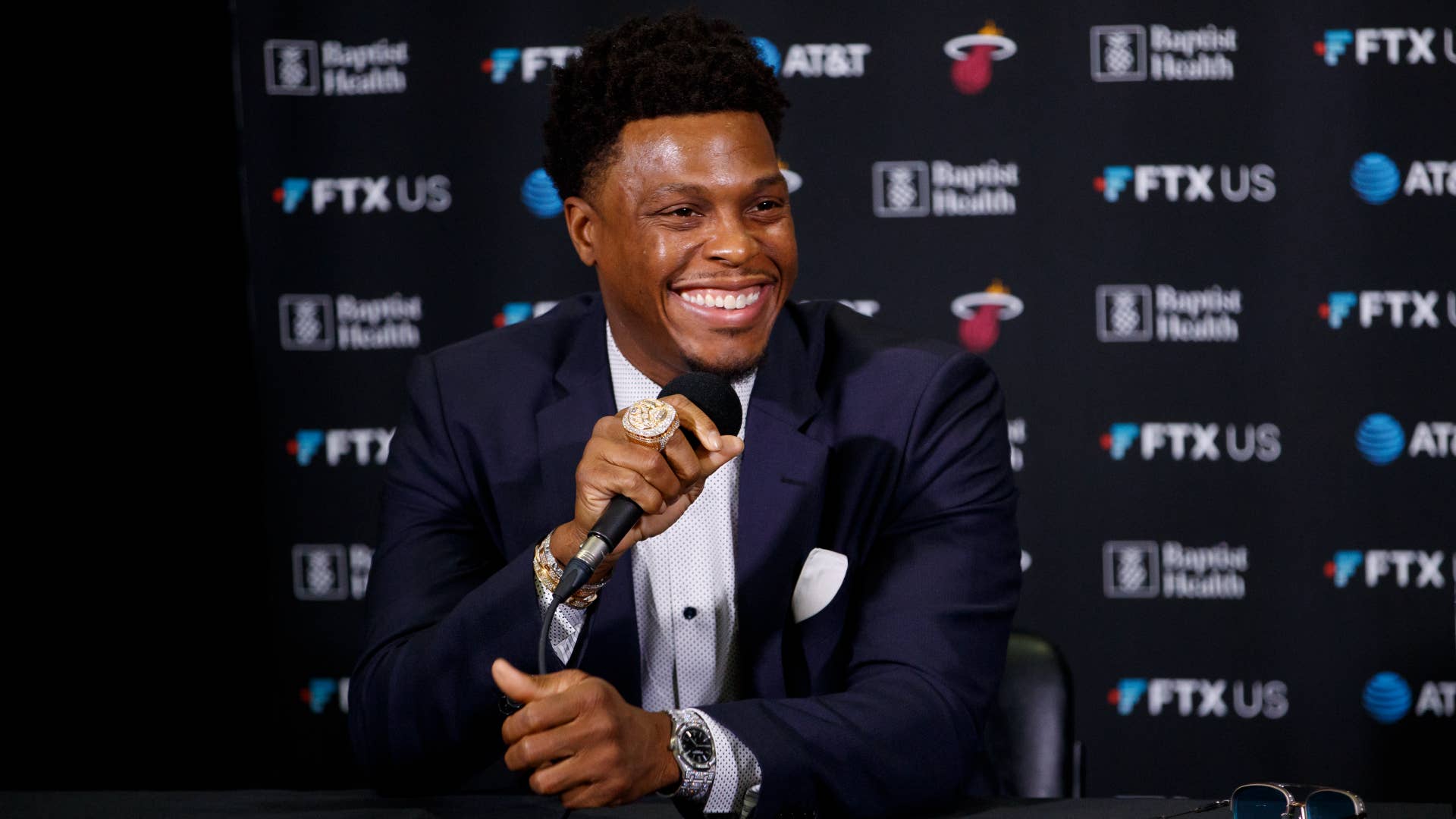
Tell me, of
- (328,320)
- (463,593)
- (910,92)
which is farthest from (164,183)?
(463,593)

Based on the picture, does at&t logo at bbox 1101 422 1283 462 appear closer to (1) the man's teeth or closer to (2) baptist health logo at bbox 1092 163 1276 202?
(2) baptist health logo at bbox 1092 163 1276 202

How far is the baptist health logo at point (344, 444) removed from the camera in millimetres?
4164

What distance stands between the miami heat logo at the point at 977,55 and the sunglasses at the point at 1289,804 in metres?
2.75

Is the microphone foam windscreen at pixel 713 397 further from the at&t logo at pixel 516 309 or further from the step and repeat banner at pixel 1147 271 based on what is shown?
the at&t logo at pixel 516 309

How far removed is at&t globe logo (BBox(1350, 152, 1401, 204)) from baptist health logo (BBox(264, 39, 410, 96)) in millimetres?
2727

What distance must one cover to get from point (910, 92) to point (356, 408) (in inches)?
74.0

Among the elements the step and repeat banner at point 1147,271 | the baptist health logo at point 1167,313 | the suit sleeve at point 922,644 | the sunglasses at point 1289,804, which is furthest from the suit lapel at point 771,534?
the baptist health logo at point 1167,313

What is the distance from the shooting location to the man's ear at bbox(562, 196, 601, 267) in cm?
206

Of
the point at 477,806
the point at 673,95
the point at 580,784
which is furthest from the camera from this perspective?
the point at 673,95

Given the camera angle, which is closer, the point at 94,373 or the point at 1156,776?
the point at 94,373

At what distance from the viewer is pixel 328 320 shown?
4.16 meters

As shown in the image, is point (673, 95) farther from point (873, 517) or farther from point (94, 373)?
point (94, 373)

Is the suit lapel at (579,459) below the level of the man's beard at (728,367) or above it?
below

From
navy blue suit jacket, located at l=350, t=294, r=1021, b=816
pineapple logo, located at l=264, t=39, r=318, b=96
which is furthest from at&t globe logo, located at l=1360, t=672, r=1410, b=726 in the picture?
pineapple logo, located at l=264, t=39, r=318, b=96
